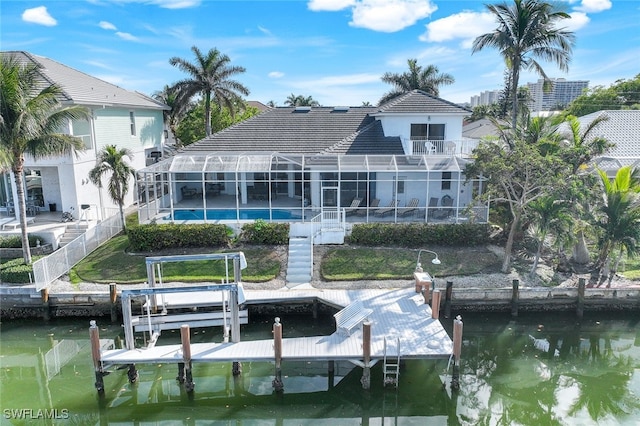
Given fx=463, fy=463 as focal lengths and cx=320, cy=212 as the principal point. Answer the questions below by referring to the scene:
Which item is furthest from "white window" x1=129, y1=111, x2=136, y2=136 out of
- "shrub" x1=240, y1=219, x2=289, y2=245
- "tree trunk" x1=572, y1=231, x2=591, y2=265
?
"tree trunk" x1=572, y1=231, x2=591, y2=265

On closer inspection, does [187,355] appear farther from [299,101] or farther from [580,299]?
[299,101]

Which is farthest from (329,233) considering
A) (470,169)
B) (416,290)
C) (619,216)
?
(619,216)

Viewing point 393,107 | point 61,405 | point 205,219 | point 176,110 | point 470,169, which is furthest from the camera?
point 176,110

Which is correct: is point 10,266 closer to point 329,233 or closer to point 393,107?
point 329,233

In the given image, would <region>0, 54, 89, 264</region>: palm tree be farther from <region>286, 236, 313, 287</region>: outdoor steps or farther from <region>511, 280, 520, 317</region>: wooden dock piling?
<region>511, 280, 520, 317</region>: wooden dock piling

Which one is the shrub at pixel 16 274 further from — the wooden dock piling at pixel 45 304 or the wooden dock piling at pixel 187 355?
the wooden dock piling at pixel 187 355

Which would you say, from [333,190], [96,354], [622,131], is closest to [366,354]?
[96,354]

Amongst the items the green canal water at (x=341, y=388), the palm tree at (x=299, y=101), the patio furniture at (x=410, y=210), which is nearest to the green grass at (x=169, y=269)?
the green canal water at (x=341, y=388)
